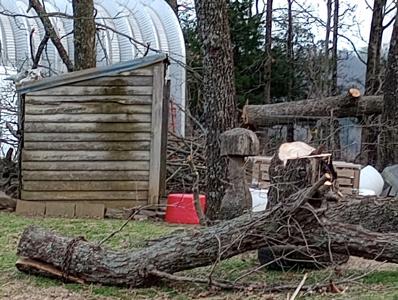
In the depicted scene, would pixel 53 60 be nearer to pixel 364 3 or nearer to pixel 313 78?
pixel 313 78

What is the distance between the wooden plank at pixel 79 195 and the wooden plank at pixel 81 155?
1.32 ft

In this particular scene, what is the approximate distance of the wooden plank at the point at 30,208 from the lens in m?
7.71

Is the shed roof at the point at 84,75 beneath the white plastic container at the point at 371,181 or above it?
above

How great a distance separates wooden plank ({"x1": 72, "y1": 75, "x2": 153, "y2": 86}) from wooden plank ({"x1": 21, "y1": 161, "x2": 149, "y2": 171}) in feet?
3.13

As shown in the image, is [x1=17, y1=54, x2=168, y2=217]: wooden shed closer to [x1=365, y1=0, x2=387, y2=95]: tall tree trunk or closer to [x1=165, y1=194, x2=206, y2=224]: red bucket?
[x1=165, y1=194, x2=206, y2=224]: red bucket

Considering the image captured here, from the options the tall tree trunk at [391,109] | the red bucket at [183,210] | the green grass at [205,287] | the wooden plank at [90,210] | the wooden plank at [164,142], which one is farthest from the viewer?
the tall tree trunk at [391,109]

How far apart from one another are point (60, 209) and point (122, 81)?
5.63 feet

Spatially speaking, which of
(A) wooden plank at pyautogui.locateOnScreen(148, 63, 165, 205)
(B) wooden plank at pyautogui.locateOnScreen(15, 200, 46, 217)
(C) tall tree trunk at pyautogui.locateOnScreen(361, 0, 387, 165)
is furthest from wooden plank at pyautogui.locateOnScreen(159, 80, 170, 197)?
(C) tall tree trunk at pyautogui.locateOnScreen(361, 0, 387, 165)

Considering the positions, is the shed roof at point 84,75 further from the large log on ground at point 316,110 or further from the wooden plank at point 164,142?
the large log on ground at point 316,110

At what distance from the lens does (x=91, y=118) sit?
7.94 meters

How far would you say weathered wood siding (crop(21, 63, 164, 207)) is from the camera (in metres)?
7.90

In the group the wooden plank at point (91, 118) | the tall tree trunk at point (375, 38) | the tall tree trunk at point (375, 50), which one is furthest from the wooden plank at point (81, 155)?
the tall tree trunk at point (375, 38)

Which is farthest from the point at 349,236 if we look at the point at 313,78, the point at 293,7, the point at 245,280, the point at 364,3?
the point at 293,7

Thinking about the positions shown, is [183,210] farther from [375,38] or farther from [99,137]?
[375,38]
